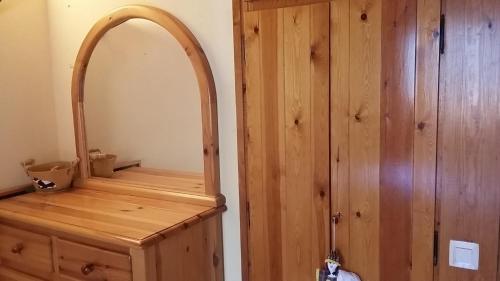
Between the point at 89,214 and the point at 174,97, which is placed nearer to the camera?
the point at 89,214

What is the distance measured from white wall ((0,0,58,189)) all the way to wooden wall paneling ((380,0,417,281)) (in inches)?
67.5

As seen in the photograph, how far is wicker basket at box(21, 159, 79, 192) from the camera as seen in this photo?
204 cm

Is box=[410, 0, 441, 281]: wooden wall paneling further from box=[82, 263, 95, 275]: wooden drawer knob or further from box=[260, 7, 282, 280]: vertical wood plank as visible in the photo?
box=[82, 263, 95, 275]: wooden drawer knob

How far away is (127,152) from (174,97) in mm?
428

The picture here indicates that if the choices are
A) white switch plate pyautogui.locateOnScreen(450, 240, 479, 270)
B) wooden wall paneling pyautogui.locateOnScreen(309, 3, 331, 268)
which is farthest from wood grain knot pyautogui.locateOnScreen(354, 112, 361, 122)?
white switch plate pyautogui.locateOnScreen(450, 240, 479, 270)

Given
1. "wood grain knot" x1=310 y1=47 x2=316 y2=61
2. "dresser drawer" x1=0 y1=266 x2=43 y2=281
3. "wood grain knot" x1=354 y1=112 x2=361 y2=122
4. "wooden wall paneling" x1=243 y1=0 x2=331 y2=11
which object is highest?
"wooden wall paneling" x1=243 y1=0 x2=331 y2=11

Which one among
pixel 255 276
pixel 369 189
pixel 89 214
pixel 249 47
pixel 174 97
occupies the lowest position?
pixel 255 276

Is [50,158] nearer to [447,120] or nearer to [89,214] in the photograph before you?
[89,214]

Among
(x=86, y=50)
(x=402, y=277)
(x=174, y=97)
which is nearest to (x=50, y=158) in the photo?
(x=86, y=50)

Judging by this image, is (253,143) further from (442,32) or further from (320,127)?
(442,32)

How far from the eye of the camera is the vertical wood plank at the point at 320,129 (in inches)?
57.5

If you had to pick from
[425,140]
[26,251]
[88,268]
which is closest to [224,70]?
[425,140]

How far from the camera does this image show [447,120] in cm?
129

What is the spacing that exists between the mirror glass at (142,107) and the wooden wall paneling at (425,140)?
897 mm
